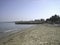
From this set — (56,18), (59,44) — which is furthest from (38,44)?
(56,18)

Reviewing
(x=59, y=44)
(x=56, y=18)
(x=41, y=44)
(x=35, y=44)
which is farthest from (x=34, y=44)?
(x=56, y=18)

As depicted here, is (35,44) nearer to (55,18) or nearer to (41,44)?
Answer: (41,44)

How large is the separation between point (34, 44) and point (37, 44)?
295 millimetres

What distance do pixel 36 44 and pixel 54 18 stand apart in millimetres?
95902

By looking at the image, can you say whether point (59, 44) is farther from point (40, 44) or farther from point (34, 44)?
point (34, 44)

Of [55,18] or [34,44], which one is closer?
[34,44]

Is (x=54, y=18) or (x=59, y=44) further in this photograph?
(x=54, y=18)

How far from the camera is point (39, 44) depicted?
905cm

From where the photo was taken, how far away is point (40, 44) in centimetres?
903

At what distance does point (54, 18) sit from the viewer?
101125 millimetres

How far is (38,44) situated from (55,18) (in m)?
95.3

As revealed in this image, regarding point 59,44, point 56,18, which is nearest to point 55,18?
point 56,18

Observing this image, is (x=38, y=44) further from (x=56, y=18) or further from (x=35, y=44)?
(x=56, y=18)

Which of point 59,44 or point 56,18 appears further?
point 56,18
